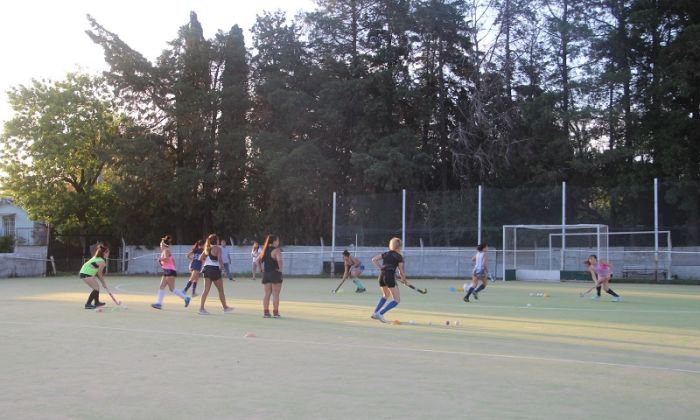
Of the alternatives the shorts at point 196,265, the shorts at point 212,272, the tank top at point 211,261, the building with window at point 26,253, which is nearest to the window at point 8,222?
the building with window at point 26,253

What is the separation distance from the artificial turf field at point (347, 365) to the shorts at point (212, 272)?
962mm

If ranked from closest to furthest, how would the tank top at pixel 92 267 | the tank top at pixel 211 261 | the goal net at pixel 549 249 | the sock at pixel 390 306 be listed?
the sock at pixel 390 306, the tank top at pixel 211 261, the tank top at pixel 92 267, the goal net at pixel 549 249

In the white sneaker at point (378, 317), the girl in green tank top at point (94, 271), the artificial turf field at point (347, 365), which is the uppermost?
the girl in green tank top at point (94, 271)

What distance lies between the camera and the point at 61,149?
45.2 metres

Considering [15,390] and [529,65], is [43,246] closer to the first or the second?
[529,65]

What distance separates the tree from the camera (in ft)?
149

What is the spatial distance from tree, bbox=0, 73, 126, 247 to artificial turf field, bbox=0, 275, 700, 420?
32.3m

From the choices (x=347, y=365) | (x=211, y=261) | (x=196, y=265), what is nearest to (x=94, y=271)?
(x=211, y=261)

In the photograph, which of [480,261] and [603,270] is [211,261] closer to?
[480,261]

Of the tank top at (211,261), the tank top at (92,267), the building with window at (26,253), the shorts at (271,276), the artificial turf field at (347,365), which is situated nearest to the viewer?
the artificial turf field at (347,365)

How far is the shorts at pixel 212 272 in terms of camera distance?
1491cm

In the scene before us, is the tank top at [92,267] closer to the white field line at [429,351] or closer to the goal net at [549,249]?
the white field line at [429,351]

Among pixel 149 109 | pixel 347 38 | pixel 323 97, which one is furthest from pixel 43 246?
pixel 347 38

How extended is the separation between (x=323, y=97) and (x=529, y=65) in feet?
47.7
